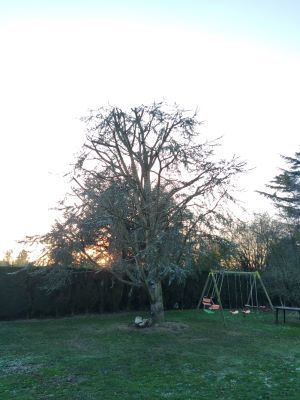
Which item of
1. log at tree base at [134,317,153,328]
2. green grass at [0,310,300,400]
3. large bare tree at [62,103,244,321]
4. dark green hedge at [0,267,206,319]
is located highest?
large bare tree at [62,103,244,321]

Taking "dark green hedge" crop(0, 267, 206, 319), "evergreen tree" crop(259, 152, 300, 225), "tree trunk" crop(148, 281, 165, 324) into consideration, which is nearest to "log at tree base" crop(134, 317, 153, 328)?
"tree trunk" crop(148, 281, 165, 324)

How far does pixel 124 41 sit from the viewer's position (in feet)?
31.3

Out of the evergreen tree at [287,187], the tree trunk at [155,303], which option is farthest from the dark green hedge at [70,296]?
the evergreen tree at [287,187]

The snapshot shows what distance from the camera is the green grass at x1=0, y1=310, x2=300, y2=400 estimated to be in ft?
18.7

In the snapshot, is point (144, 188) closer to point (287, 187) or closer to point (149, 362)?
point (149, 362)

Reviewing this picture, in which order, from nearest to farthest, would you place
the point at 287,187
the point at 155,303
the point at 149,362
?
the point at 149,362
the point at 155,303
the point at 287,187

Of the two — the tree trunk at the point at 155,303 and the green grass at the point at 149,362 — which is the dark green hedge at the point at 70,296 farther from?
the tree trunk at the point at 155,303

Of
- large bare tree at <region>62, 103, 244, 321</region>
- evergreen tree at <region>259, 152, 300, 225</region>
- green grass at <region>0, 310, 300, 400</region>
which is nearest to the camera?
green grass at <region>0, 310, 300, 400</region>

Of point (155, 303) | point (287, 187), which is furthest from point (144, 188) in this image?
point (287, 187)

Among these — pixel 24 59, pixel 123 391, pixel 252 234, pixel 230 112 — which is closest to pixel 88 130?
pixel 24 59

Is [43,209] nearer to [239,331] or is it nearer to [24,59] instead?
[24,59]

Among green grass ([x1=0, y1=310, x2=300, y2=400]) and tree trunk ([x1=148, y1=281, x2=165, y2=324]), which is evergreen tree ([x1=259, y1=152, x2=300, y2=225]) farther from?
tree trunk ([x1=148, y1=281, x2=165, y2=324])

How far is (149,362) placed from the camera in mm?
7586

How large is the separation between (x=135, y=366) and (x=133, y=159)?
6899mm
